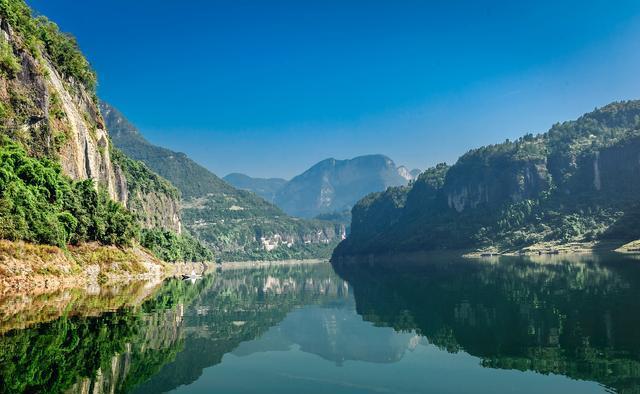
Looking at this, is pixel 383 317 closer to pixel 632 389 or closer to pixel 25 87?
pixel 632 389

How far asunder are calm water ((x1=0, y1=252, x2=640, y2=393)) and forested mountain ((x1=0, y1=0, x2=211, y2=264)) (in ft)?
66.9

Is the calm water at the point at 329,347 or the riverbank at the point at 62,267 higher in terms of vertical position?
the riverbank at the point at 62,267

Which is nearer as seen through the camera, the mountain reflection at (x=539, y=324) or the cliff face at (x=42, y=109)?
the mountain reflection at (x=539, y=324)

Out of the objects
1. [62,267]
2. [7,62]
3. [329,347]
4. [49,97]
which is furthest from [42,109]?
[329,347]

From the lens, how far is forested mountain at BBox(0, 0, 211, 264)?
62900 millimetres

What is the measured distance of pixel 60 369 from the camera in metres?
20.2

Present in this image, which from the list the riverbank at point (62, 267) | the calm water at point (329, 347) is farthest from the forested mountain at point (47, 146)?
the calm water at point (329, 347)

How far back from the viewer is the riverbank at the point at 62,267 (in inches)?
2050

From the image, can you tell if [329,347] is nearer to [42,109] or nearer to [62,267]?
[62,267]

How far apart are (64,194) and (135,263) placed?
2192cm

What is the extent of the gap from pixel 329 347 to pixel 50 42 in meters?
115

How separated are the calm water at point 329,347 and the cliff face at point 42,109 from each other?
1947 inches

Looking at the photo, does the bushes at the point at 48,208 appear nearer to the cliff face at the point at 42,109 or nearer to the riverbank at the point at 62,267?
the riverbank at the point at 62,267

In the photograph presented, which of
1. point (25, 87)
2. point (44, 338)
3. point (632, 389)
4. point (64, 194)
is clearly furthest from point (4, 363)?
point (25, 87)
